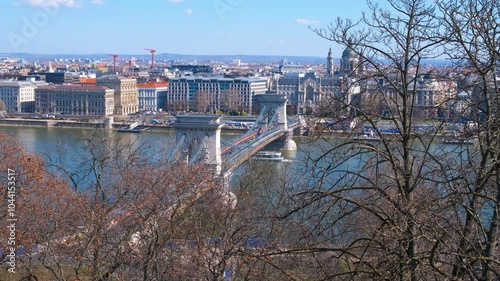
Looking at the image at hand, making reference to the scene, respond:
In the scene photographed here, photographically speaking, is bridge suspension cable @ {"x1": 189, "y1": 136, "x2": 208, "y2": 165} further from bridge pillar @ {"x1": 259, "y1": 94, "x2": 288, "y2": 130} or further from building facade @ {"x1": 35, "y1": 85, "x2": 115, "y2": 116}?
building facade @ {"x1": 35, "y1": 85, "x2": 115, "y2": 116}

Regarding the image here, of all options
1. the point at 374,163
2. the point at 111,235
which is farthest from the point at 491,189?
the point at 111,235

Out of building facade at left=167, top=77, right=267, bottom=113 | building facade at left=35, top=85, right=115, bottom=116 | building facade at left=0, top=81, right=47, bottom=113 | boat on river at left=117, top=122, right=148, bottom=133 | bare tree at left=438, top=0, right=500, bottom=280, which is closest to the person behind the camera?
bare tree at left=438, top=0, right=500, bottom=280

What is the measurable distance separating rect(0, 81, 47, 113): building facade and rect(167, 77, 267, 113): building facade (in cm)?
423

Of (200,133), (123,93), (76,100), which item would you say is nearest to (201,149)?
(200,133)

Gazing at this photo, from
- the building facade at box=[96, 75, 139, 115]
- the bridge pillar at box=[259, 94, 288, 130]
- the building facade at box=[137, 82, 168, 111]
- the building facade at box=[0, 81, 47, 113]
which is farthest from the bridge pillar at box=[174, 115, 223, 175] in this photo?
the building facade at box=[137, 82, 168, 111]

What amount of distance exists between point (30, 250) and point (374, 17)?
1.90 meters

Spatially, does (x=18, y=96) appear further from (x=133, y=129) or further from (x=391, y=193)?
(x=391, y=193)

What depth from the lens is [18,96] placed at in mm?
20297

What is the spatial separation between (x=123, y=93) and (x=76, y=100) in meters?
1.72

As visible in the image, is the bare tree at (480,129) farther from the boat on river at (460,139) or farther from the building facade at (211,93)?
the building facade at (211,93)

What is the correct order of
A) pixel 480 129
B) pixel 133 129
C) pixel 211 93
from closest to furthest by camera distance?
pixel 480 129 < pixel 133 129 < pixel 211 93

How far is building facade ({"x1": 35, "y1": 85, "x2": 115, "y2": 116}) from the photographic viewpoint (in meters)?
19.5

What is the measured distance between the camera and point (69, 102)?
64.8 feet

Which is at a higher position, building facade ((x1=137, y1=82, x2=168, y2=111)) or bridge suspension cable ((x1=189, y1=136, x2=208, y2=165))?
bridge suspension cable ((x1=189, y1=136, x2=208, y2=165))
